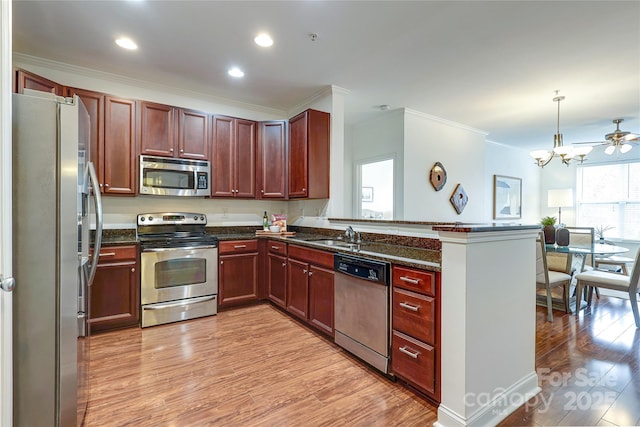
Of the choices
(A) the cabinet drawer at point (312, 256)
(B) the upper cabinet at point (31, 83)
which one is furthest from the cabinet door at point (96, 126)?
(A) the cabinet drawer at point (312, 256)

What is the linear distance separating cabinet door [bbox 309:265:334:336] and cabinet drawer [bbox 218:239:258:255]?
3.50ft

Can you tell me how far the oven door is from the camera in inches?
119

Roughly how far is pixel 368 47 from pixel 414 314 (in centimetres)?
241

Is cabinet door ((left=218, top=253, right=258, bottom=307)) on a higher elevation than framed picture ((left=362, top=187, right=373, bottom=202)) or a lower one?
lower

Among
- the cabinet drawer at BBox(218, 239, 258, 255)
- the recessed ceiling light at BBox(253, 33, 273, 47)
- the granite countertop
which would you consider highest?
the recessed ceiling light at BBox(253, 33, 273, 47)

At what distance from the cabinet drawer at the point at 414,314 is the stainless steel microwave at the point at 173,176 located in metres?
2.68

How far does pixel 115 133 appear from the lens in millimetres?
3135

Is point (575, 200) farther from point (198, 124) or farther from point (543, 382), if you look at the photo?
point (198, 124)

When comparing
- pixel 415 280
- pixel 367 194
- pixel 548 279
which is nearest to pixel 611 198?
pixel 548 279

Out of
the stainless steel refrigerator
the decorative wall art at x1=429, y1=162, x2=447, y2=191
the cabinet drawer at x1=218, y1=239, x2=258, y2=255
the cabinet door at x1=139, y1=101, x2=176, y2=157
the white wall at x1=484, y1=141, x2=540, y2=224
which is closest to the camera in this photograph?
the stainless steel refrigerator

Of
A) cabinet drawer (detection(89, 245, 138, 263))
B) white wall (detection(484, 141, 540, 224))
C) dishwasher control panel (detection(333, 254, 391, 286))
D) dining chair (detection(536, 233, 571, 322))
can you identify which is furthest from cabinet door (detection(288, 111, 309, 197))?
white wall (detection(484, 141, 540, 224))

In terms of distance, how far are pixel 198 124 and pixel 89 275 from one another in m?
2.37

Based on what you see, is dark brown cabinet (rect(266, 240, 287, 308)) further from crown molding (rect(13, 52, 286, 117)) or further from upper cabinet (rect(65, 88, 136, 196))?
crown molding (rect(13, 52, 286, 117))

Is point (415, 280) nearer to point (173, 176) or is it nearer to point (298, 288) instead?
point (298, 288)
